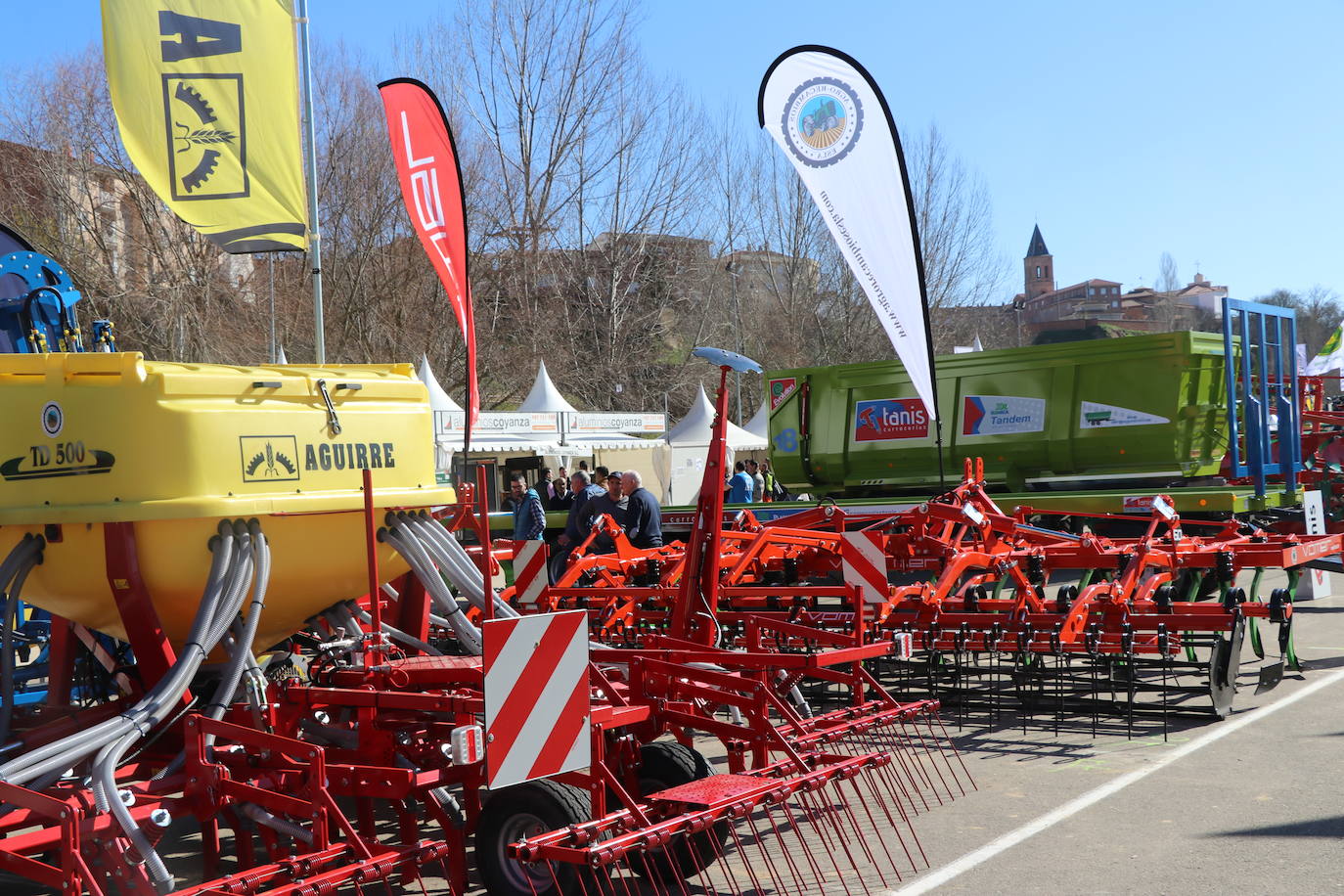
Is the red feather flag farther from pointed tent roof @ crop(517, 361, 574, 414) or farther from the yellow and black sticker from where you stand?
pointed tent roof @ crop(517, 361, 574, 414)

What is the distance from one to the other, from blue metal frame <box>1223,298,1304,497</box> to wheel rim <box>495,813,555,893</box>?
35.3ft

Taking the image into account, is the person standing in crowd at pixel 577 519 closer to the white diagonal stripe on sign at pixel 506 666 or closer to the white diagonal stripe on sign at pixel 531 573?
the white diagonal stripe on sign at pixel 531 573

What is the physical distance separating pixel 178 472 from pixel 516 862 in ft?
6.80

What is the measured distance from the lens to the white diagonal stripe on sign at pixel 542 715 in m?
4.38

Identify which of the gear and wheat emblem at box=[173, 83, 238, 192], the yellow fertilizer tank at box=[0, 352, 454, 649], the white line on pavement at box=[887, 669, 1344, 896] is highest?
the gear and wheat emblem at box=[173, 83, 238, 192]

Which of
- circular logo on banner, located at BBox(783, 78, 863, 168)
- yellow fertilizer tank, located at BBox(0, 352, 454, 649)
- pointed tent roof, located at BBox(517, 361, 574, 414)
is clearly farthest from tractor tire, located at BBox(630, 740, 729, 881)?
pointed tent roof, located at BBox(517, 361, 574, 414)

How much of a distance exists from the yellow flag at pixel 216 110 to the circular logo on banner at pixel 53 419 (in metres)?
3.66

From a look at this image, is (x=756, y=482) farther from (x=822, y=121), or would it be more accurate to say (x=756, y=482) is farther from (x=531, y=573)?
(x=531, y=573)

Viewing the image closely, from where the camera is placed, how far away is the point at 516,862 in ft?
15.5

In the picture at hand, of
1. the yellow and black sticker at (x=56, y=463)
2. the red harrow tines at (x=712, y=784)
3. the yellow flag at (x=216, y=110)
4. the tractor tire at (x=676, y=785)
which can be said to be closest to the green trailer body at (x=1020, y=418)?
the red harrow tines at (x=712, y=784)

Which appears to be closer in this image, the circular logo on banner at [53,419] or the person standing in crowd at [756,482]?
the circular logo on banner at [53,419]

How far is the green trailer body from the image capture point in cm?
1482

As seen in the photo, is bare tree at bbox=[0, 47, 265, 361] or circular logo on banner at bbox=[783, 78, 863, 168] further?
bare tree at bbox=[0, 47, 265, 361]

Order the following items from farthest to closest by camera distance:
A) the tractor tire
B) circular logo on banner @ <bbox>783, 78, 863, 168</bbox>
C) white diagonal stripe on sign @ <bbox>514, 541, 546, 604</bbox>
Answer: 1. circular logo on banner @ <bbox>783, 78, 863, 168</bbox>
2. white diagonal stripe on sign @ <bbox>514, 541, 546, 604</bbox>
3. the tractor tire
